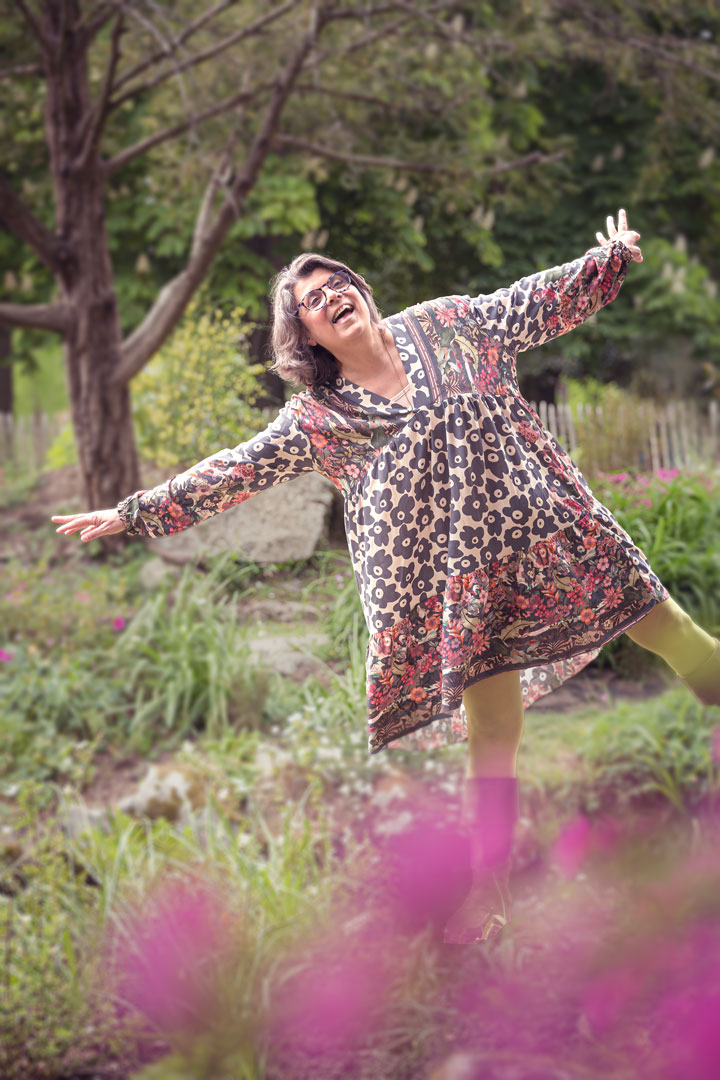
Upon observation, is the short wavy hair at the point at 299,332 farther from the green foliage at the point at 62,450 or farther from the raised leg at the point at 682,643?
the green foliage at the point at 62,450

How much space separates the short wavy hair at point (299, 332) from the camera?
1783mm

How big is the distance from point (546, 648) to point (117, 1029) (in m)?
2.74

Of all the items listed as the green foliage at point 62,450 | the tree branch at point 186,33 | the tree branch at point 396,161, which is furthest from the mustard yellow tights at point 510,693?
the green foliage at point 62,450

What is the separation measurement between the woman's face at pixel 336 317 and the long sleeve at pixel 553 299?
0.73 feet

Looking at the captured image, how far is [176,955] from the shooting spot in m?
3.63

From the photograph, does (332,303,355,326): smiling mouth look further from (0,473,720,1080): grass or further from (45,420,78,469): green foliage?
(45,420,78,469): green foliage

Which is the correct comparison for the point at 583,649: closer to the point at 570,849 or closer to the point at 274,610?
the point at 570,849

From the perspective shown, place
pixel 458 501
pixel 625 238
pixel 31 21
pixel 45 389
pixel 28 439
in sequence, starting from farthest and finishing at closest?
pixel 45 389 → pixel 28 439 → pixel 31 21 → pixel 625 238 → pixel 458 501

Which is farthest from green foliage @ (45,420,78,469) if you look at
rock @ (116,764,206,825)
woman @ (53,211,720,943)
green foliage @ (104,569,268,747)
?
woman @ (53,211,720,943)

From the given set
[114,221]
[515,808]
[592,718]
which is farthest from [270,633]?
[114,221]

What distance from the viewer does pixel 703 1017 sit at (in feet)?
11.5

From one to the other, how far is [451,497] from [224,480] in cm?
38

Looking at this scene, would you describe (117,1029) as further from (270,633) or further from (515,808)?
(515,808)

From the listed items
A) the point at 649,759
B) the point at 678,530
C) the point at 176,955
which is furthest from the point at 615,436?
the point at 176,955
